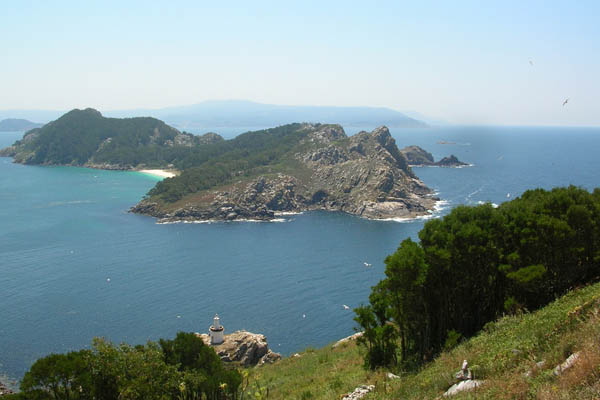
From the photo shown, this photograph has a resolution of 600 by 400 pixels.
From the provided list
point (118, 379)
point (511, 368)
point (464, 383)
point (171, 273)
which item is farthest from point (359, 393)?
point (171, 273)

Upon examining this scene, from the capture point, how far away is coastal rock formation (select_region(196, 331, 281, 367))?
47.4 m

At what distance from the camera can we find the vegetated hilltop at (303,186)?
135875 millimetres

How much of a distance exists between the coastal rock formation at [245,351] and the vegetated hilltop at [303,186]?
278ft

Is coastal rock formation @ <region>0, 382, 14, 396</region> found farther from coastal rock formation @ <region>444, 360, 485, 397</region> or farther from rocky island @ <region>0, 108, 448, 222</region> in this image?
rocky island @ <region>0, 108, 448, 222</region>

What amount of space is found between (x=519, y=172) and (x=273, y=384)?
179 metres

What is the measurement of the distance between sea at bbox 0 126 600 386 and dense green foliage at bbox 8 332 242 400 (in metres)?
29.7

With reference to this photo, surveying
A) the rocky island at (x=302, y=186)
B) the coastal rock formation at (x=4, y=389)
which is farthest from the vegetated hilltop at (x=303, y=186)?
the coastal rock formation at (x=4, y=389)

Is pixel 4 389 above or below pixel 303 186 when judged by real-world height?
below

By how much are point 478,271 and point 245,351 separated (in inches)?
992

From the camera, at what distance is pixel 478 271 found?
36.0m

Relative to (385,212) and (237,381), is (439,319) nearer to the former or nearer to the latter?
(237,381)

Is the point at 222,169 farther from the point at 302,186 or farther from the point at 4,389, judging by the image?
the point at 4,389

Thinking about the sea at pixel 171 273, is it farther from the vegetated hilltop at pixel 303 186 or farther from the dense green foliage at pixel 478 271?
the dense green foliage at pixel 478 271

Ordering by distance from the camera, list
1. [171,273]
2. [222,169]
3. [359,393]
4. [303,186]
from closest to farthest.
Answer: [359,393], [171,273], [303,186], [222,169]
